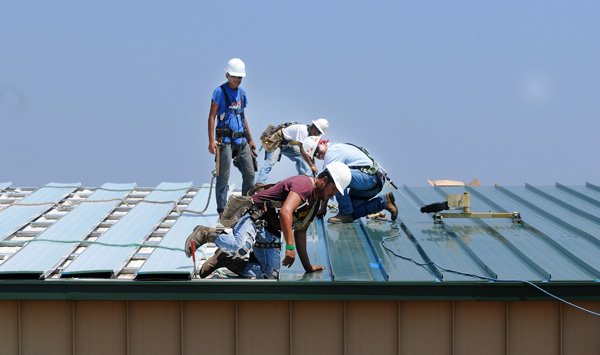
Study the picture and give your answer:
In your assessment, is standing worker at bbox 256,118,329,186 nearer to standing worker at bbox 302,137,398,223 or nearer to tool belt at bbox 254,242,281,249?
standing worker at bbox 302,137,398,223

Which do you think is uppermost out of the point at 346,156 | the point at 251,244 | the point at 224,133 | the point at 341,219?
the point at 224,133

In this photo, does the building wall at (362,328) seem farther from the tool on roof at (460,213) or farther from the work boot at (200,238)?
the tool on roof at (460,213)

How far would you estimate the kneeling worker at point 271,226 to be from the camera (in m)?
11.4

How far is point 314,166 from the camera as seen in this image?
15781mm

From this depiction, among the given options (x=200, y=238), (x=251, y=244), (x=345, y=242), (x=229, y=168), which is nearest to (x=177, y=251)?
(x=200, y=238)

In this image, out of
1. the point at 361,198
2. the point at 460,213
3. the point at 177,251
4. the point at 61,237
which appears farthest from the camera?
the point at 460,213

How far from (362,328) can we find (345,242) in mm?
2111

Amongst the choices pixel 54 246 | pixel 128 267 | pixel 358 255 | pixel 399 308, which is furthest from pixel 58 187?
pixel 399 308

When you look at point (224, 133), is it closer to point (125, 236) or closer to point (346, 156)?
point (346, 156)

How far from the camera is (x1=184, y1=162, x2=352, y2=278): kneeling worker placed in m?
11.4

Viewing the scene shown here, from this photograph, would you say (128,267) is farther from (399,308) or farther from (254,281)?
(399,308)

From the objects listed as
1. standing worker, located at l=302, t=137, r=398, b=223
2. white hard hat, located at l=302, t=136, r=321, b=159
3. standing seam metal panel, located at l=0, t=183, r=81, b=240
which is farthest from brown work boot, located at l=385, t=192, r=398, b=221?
standing seam metal panel, located at l=0, t=183, r=81, b=240

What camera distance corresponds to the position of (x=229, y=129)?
15.1m

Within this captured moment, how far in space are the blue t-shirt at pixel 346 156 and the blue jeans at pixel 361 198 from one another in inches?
5.8
